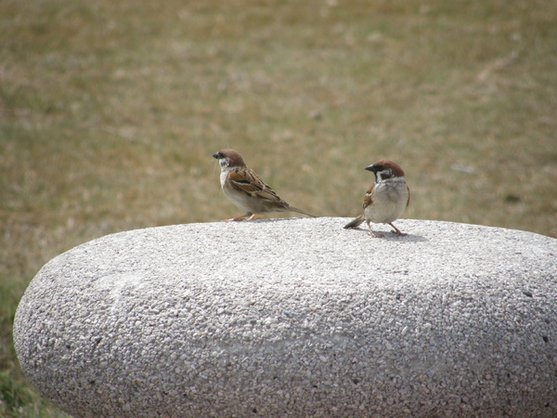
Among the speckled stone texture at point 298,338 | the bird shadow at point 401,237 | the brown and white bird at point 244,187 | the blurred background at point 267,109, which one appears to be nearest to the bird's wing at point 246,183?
the brown and white bird at point 244,187

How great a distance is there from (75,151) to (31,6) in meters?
5.30

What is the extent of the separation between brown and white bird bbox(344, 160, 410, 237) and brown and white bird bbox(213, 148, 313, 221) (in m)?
0.85

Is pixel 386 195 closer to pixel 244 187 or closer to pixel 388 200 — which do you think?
pixel 388 200

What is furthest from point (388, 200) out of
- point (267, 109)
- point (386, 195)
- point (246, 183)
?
point (267, 109)

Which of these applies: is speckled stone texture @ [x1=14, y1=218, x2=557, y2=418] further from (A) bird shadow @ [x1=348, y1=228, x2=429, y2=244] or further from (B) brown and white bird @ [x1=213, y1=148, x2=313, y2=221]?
(B) brown and white bird @ [x1=213, y1=148, x2=313, y2=221]

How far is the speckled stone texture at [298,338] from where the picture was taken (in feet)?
11.3

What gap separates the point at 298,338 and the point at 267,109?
9.78 metres

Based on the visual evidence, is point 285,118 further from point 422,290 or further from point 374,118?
point 422,290

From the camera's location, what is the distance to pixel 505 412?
364 cm

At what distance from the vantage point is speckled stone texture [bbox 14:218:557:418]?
346cm

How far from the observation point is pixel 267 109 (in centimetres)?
1302

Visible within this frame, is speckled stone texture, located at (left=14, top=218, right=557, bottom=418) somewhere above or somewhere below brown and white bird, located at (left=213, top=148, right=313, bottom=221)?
below

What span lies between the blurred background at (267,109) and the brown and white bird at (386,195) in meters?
4.13

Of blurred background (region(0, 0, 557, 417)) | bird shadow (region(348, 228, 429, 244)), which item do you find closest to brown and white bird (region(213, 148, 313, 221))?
bird shadow (region(348, 228, 429, 244))
